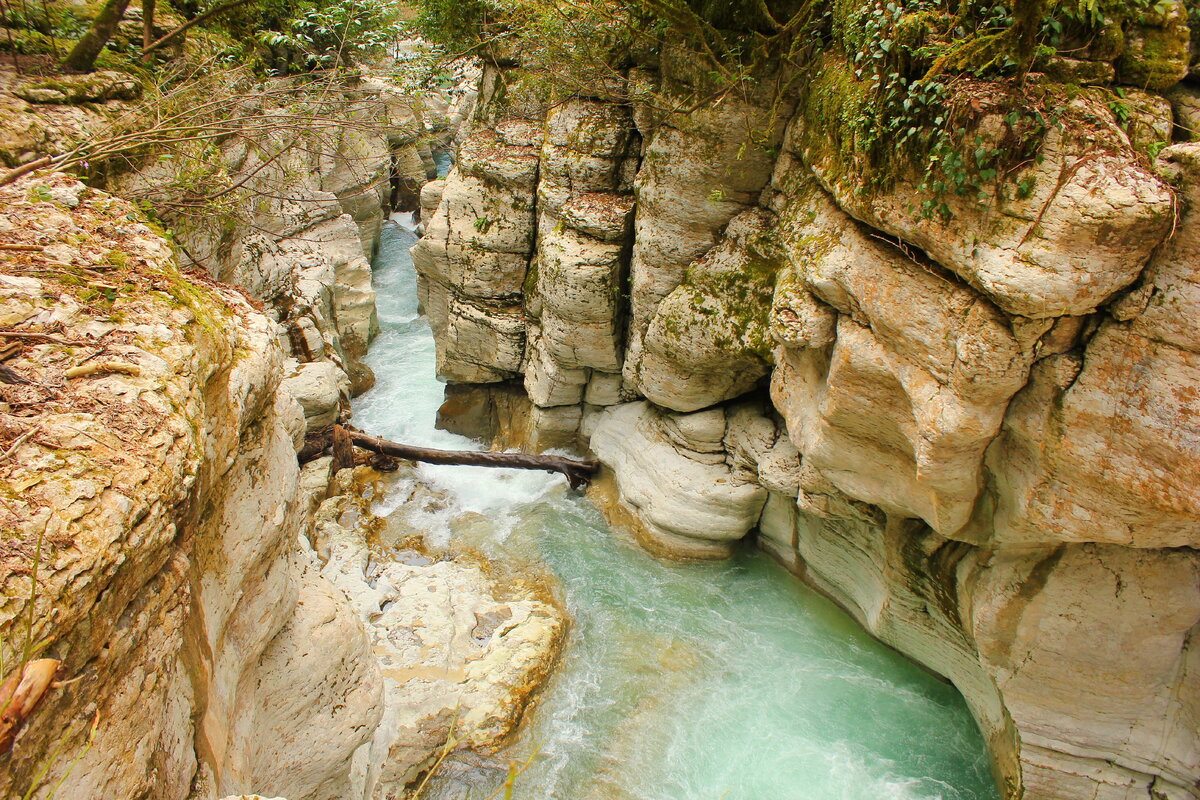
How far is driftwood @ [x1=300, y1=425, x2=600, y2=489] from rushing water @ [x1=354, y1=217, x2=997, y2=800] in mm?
958

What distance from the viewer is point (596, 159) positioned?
10109 millimetres

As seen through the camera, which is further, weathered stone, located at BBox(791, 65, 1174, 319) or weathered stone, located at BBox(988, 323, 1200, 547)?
weathered stone, located at BBox(988, 323, 1200, 547)

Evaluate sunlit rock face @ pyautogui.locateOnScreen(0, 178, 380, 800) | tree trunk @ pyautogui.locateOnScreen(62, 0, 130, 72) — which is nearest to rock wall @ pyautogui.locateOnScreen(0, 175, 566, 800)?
sunlit rock face @ pyautogui.locateOnScreen(0, 178, 380, 800)

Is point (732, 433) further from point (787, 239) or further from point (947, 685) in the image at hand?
point (947, 685)

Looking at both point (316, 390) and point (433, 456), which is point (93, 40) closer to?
point (316, 390)

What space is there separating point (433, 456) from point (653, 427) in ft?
12.7

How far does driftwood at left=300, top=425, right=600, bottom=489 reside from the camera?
1152cm

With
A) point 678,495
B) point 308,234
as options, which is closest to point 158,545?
point 678,495

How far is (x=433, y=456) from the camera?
11852 mm

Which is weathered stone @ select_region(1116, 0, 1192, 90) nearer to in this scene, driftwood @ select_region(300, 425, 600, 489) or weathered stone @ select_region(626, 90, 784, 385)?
weathered stone @ select_region(626, 90, 784, 385)

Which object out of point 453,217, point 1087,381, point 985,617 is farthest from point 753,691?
point 453,217

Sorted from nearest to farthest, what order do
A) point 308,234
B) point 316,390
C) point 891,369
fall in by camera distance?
1. point 891,369
2. point 316,390
3. point 308,234

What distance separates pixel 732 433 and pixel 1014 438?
4.34 metres

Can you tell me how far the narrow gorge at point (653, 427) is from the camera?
3209 millimetres
